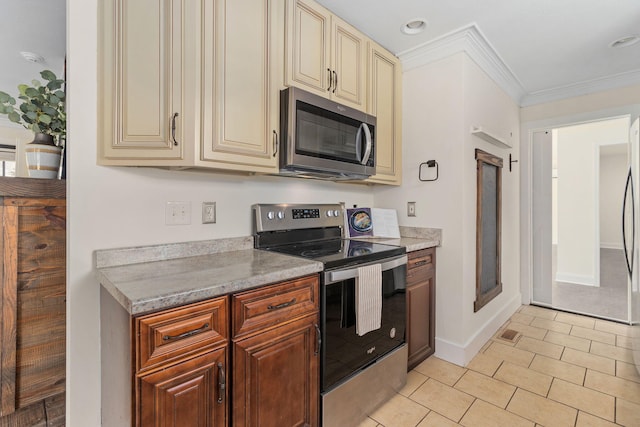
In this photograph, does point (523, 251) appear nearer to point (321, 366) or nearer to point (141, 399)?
point (321, 366)

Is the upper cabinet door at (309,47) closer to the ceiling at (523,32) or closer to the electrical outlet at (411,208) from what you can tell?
the ceiling at (523,32)

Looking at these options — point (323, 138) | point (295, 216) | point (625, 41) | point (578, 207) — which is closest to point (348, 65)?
point (323, 138)

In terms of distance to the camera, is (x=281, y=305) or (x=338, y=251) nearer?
(x=281, y=305)

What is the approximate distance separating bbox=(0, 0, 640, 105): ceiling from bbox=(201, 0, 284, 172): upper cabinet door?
1.94 ft

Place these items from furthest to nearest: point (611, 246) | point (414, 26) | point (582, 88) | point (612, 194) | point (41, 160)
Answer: point (611, 246), point (612, 194), point (582, 88), point (414, 26), point (41, 160)

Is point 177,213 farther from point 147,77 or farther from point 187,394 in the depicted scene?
point 187,394

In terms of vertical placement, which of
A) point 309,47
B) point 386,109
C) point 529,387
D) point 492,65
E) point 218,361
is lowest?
point 529,387

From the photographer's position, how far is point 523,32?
219 cm

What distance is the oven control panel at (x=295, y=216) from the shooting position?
186 cm

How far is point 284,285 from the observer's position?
1.31m

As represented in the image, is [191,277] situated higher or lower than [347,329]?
higher

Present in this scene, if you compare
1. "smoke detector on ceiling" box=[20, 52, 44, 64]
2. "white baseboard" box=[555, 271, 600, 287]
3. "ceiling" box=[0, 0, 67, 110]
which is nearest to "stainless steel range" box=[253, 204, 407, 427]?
"ceiling" box=[0, 0, 67, 110]

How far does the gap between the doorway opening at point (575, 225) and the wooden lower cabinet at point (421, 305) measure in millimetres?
2097

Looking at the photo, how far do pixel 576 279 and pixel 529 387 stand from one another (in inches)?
135
